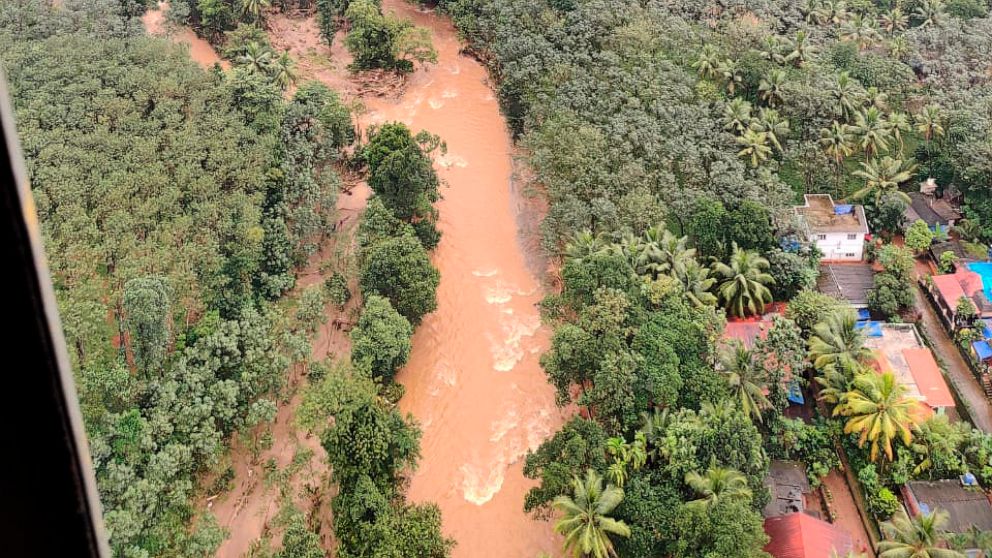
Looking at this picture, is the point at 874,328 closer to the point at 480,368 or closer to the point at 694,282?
the point at 694,282

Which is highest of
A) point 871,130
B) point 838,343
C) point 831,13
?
point 831,13

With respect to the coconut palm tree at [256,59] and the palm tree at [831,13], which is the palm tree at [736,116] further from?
the coconut palm tree at [256,59]

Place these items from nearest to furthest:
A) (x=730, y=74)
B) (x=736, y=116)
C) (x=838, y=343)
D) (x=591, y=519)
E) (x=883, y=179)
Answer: (x=591, y=519) → (x=838, y=343) → (x=883, y=179) → (x=736, y=116) → (x=730, y=74)

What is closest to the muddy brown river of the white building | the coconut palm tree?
the coconut palm tree

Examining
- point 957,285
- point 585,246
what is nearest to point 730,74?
point 957,285

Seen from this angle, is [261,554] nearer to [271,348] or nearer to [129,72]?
→ [271,348]

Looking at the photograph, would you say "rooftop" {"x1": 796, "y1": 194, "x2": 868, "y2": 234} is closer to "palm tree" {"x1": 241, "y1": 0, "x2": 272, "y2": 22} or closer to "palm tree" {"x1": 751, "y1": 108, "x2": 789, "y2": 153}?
"palm tree" {"x1": 751, "y1": 108, "x2": 789, "y2": 153}

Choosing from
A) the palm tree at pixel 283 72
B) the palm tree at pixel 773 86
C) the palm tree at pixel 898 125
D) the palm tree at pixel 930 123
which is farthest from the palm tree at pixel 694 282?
the palm tree at pixel 283 72
